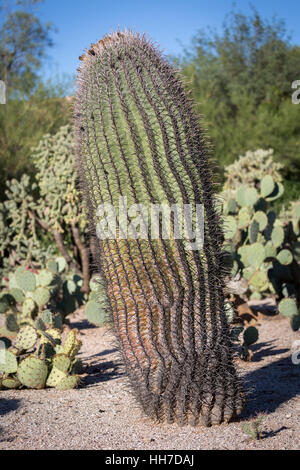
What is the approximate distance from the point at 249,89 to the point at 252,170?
12.9 m

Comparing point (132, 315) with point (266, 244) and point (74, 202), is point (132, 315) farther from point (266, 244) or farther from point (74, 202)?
point (74, 202)

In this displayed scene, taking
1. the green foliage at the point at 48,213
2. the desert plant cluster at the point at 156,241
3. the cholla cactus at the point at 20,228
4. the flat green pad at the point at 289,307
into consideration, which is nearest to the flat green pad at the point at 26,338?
the desert plant cluster at the point at 156,241

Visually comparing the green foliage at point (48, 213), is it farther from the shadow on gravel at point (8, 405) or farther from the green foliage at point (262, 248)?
the shadow on gravel at point (8, 405)

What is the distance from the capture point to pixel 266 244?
5820mm

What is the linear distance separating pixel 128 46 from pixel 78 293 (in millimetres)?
3214

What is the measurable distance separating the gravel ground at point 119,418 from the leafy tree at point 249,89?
10433 millimetres

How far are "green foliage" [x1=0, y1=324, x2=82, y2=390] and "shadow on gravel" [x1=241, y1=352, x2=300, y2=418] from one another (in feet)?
3.78

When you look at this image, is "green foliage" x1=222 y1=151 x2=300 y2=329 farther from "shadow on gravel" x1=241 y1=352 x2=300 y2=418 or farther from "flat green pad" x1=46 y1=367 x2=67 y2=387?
"flat green pad" x1=46 y1=367 x2=67 y2=387

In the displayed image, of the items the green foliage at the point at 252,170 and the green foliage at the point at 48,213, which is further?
the green foliage at the point at 252,170

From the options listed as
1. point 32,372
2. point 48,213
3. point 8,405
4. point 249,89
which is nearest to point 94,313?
point 32,372

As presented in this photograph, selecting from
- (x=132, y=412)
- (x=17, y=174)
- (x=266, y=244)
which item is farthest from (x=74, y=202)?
(x=132, y=412)

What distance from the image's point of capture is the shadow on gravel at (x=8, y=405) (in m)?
3.38

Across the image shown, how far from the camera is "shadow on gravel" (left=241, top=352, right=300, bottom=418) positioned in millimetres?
3387
